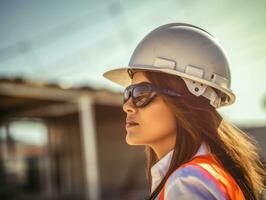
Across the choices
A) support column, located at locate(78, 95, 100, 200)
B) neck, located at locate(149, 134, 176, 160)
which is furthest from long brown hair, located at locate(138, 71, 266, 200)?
support column, located at locate(78, 95, 100, 200)

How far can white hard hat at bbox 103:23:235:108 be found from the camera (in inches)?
71.5

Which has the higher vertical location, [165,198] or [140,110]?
[140,110]

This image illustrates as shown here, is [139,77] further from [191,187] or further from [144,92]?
[191,187]

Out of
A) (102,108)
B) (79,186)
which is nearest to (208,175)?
(102,108)

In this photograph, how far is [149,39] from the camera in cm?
196

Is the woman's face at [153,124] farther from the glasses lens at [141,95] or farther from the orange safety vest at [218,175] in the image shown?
the orange safety vest at [218,175]

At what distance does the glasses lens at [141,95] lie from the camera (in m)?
1.81

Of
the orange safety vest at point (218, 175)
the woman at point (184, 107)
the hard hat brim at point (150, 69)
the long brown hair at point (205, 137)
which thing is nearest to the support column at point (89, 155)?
the hard hat brim at point (150, 69)

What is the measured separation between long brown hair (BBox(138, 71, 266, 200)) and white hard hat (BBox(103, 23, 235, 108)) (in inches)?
1.8

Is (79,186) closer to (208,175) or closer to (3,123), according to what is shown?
(3,123)

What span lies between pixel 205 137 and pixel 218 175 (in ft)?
1.02

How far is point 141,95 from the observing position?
6.06ft

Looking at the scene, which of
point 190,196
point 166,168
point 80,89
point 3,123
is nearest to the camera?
point 190,196

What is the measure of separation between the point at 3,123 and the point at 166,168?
47.5 feet
